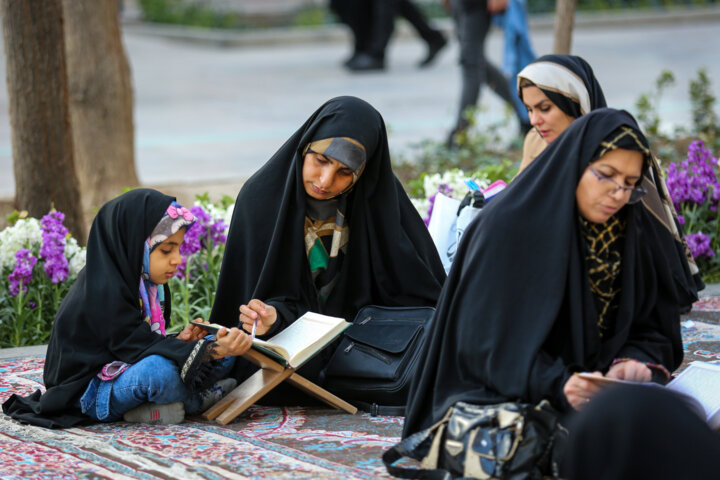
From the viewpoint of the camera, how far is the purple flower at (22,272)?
4.77 meters

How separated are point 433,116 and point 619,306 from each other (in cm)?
788

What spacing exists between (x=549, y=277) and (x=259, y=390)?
1.12 meters

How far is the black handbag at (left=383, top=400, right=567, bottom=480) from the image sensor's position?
2.98m

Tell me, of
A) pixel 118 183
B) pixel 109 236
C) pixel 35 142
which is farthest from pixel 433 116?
pixel 109 236

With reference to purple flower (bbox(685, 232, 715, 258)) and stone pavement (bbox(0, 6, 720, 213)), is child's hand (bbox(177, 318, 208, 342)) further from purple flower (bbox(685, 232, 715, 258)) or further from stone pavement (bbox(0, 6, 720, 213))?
stone pavement (bbox(0, 6, 720, 213))

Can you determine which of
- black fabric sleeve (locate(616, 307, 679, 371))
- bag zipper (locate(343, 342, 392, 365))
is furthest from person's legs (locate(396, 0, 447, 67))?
black fabric sleeve (locate(616, 307, 679, 371))

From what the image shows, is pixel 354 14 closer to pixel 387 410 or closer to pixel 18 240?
pixel 18 240

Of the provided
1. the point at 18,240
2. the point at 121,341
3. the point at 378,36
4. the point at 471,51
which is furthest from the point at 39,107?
the point at 378,36

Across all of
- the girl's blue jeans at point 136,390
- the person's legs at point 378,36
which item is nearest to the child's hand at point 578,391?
the girl's blue jeans at point 136,390

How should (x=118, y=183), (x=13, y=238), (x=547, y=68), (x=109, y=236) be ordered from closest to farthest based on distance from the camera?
1. (x=109, y=236)
2. (x=547, y=68)
3. (x=13, y=238)
4. (x=118, y=183)

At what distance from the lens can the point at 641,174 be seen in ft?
10.4

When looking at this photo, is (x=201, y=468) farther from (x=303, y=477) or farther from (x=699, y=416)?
(x=699, y=416)

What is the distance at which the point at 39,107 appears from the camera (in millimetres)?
5578

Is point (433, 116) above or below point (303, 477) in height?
above
